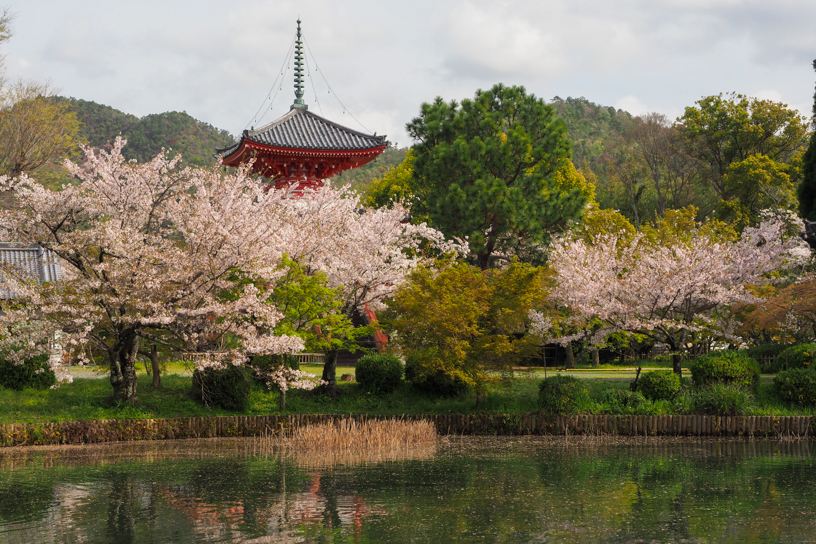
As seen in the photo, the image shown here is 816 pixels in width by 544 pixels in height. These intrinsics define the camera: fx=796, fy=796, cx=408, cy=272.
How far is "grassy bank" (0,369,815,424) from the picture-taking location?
74.3ft

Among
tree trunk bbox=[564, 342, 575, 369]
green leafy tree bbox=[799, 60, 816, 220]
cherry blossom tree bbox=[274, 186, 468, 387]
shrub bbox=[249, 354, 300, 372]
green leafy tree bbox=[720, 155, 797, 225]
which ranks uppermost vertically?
green leafy tree bbox=[720, 155, 797, 225]

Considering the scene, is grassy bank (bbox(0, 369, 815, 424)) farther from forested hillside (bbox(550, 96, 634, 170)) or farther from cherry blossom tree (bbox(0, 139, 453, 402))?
forested hillside (bbox(550, 96, 634, 170))

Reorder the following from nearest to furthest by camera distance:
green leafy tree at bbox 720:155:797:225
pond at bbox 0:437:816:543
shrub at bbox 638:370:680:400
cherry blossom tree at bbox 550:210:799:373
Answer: pond at bbox 0:437:816:543, shrub at bbox 638:370:680:400, cherry blossom tree at bbox 550:210:799:373, green leafy tree at bbox 720:155:797:225

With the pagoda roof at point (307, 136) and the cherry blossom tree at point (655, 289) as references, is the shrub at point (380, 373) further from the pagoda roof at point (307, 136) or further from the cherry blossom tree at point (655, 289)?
the pagoda roof at point (307, 136)

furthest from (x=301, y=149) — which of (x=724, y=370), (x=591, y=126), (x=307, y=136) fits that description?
(x=591, y=126)

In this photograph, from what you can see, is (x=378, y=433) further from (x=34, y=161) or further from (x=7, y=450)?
(x=34, y=161)

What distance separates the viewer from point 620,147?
80.2 m

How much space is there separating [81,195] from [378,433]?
1091cm

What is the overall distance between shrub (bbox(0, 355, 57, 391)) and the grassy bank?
13.4 inches

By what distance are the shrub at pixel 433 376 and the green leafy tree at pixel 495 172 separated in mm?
8294

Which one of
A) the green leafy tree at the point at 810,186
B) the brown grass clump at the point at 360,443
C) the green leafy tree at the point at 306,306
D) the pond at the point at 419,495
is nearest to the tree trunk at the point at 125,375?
the pond at the point at 419,495

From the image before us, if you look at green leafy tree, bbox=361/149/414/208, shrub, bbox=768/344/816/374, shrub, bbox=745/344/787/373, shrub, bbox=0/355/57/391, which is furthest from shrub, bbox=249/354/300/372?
green leafy tree, bbox=361/149/414/208

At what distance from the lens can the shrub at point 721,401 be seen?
75.8ft

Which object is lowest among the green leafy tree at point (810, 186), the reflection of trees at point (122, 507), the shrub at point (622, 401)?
the reflection of trees at point (122, 507)
